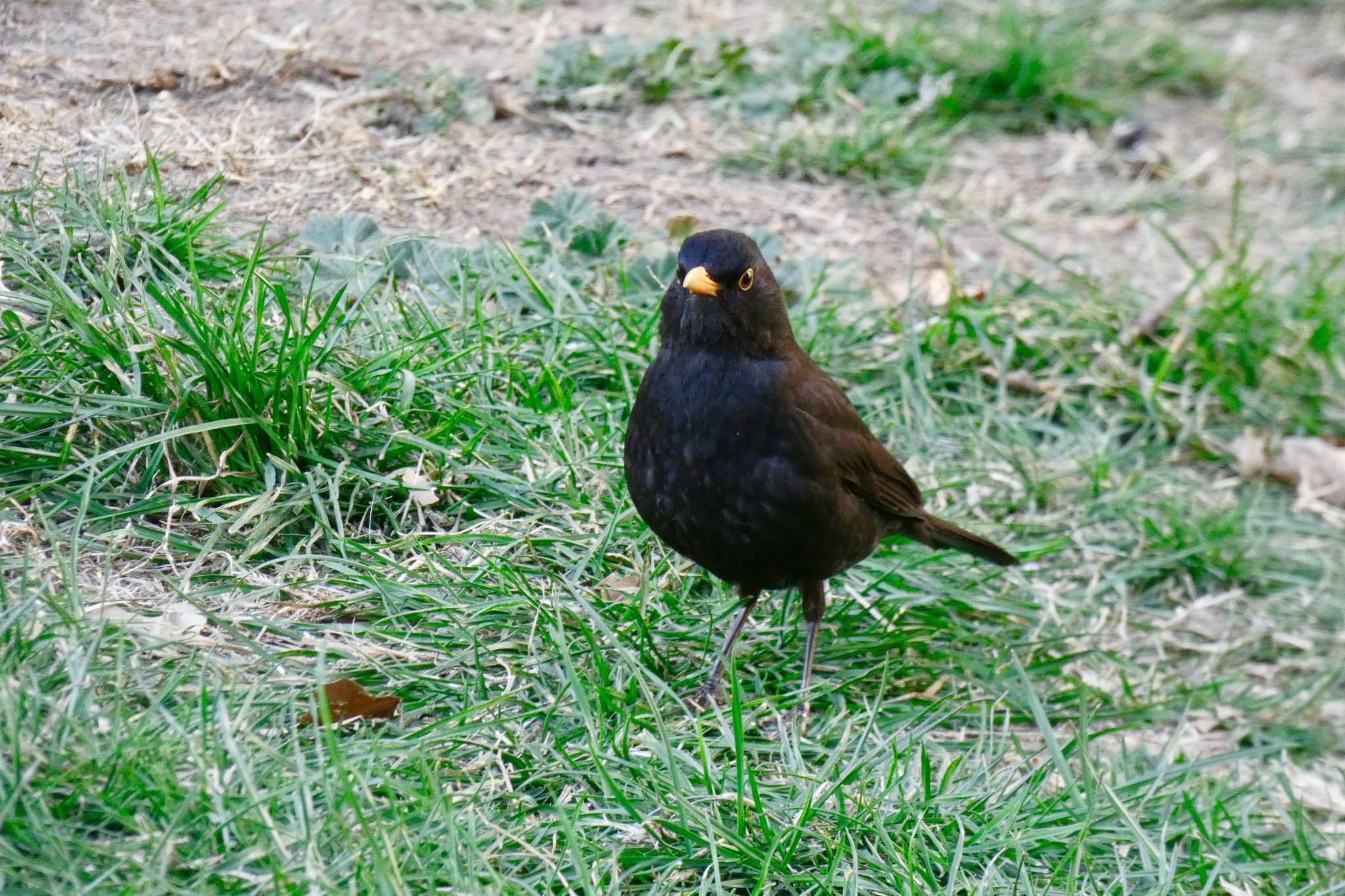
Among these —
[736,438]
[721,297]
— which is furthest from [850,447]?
[721,297]

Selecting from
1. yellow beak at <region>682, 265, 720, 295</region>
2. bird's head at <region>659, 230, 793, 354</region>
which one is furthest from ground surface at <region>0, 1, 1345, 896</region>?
yellow beak at <region>682, 265, 720, 295</region>

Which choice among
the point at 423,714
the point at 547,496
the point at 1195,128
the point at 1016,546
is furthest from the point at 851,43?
the point at 423,714

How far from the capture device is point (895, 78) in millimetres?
6750

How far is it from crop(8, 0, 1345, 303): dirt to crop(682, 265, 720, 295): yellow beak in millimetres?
1711

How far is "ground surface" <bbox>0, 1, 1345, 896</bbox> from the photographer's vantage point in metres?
2.87

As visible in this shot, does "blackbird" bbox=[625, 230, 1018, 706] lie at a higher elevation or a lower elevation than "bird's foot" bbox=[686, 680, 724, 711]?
higher

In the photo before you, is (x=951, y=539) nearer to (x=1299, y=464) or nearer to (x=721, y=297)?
(x=721, y=297)

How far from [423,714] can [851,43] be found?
470cm

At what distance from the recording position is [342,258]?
4375mm

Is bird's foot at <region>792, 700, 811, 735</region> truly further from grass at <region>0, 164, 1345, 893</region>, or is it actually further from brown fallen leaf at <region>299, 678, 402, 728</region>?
brown fallen leaf at <region>299, 678, 402, 728</region>

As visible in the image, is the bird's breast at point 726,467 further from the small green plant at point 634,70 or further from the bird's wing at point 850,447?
the small green plant at point 634,70

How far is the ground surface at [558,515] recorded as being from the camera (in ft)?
9.41

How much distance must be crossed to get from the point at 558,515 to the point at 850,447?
90cm

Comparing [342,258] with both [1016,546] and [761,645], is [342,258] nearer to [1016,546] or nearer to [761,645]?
[761,645]
